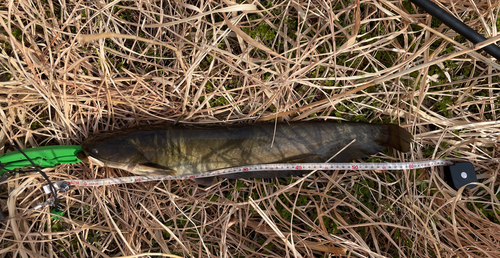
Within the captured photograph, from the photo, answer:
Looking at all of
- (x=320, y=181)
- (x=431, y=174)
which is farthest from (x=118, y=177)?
(x=431, y=174)

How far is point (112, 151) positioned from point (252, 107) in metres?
1.39

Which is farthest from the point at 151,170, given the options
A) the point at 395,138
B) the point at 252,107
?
the point at 395,138

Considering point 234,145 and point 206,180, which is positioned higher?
point 234,145

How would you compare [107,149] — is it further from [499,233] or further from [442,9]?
[499,233]

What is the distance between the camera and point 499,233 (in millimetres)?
2691

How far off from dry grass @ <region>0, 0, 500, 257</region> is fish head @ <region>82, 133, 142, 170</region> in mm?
243

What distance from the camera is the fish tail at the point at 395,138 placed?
108 inches

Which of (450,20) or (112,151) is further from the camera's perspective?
(112,151)

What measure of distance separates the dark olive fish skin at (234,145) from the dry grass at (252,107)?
17 cm

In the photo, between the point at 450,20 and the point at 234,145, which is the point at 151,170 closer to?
the point at 234,145

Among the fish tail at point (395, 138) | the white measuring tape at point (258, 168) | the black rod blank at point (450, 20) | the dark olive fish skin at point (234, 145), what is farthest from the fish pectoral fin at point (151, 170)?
the black rod blank at point (450, 20)

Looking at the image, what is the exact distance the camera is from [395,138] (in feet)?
9.14

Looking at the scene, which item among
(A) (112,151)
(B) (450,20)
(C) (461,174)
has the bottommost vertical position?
(C) (461,174)

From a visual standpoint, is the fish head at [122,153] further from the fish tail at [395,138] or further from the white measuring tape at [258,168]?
the fish tail at [395,138]
